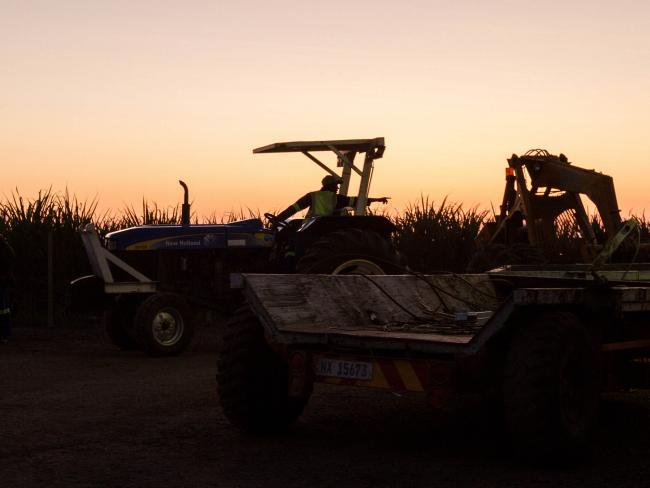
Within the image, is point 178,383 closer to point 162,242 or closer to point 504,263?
point 162,242

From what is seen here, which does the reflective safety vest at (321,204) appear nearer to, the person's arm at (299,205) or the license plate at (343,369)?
the person's arm at (299,205)

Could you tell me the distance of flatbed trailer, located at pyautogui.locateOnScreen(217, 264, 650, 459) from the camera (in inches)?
249

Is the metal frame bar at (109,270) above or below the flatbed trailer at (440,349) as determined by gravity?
above

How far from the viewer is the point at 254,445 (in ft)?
23.9

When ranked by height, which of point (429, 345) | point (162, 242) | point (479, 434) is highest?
point (162, 242)

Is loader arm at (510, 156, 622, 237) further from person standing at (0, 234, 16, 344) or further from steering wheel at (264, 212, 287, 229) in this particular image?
person standing at (0, 234, 16, 344)

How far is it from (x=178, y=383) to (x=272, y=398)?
133 inches

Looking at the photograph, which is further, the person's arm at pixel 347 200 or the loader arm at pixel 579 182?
the loader arm at pixel 579 182

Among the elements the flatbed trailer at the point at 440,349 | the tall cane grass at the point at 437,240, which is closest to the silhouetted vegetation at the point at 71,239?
the tall cane grass at the point at 437,240

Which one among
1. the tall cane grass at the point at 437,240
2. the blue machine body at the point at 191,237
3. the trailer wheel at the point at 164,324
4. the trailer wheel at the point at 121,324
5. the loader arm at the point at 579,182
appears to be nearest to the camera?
the trailer wheel at the point at 164,324

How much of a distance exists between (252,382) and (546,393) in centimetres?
220

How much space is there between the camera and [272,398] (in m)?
7.59

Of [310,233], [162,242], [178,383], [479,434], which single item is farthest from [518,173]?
[479,434]

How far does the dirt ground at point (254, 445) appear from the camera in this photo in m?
6.24
